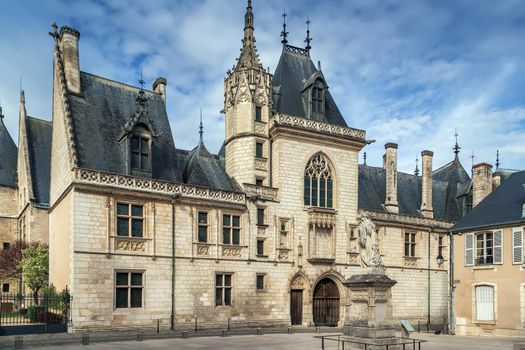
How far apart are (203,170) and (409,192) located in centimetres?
1755

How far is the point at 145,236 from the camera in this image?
80.2ft

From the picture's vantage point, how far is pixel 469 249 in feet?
94.0

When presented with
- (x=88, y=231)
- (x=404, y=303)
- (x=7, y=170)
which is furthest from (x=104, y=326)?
(x=7, y=170)

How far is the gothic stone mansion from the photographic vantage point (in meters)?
23.5

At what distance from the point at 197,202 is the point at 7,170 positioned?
2158 cm

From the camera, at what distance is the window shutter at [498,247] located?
87.3 feet

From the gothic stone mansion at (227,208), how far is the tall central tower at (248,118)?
75 millimetres

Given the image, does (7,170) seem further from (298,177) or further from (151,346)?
(151,346)

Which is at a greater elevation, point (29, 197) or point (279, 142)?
point (279, 142)

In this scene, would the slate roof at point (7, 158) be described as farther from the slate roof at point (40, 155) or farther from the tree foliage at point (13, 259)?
the tree foliage at point (13, 259)

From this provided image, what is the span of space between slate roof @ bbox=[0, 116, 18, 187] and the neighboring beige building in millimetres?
32453

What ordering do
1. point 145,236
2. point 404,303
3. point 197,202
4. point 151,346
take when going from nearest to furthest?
point 151,346
point 145,236
point 197,202
point 404,303

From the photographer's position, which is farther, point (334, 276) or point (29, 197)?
point (29, 197)

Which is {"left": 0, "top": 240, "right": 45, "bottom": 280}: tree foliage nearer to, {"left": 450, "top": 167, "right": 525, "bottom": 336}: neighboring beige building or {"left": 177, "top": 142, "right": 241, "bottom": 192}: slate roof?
{"left": 177, "top": 142, "right": 241, "bottom": 192}: slate roof
